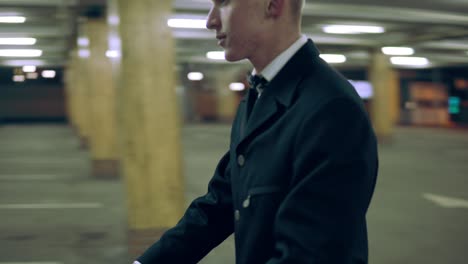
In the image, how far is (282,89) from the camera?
1321 mm

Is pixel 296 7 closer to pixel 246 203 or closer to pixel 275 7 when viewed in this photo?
pixel 275 7

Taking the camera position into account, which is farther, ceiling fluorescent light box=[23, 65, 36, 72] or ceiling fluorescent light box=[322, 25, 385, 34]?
ceiling fluorescent light box=[23, 65, 36, 72]

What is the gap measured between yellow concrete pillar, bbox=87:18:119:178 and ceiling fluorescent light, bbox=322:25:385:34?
20.5 feet

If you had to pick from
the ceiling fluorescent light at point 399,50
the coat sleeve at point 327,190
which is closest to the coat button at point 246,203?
the coat sleeve at point 327,190

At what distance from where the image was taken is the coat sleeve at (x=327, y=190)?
1.14 meters

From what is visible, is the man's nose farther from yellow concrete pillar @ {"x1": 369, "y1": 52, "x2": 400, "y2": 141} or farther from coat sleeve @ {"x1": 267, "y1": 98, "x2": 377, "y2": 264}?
yellow concrete pillar @ {"x1": 369, "y1": 52, "x2": 400, "y2": 141}

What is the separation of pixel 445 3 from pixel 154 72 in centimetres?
847

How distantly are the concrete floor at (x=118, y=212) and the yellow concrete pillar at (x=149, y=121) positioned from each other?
23.5 inches

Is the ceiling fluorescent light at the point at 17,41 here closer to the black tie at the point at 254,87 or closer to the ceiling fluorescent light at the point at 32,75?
the black tie at the point at 254,87

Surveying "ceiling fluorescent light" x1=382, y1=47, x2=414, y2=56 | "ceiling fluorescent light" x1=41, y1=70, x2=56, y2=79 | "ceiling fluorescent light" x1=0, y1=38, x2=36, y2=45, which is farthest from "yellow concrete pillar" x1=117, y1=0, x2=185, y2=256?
"ceiling fluorescent light" x1=41, y1=70, x2=56, y2=79

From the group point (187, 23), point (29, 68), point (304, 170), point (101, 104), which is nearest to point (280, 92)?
point (304, 170)

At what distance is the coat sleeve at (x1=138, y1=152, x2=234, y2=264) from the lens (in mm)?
1597

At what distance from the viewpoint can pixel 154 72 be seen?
529cm

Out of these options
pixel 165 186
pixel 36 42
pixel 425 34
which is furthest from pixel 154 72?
pixel 36 42
